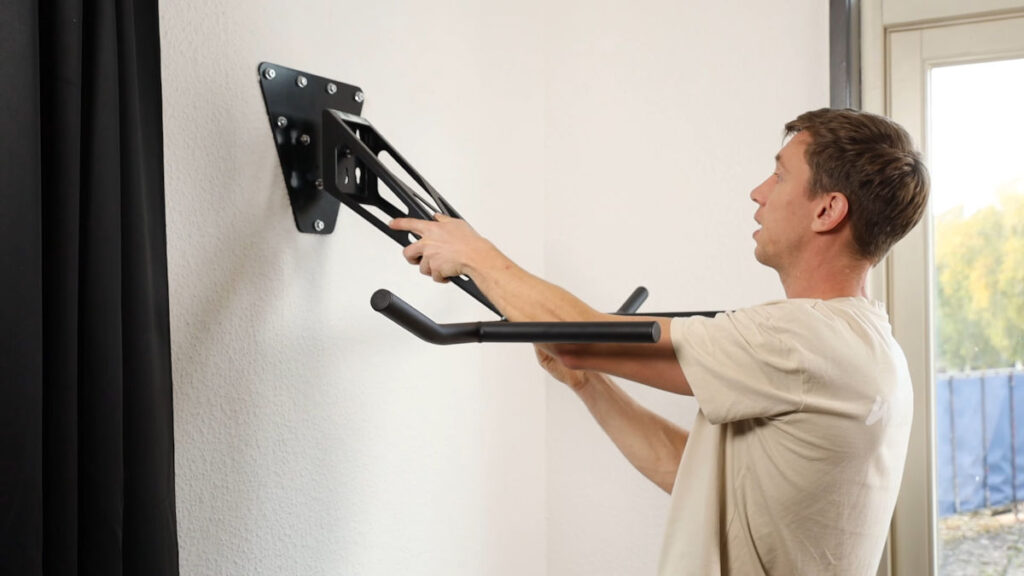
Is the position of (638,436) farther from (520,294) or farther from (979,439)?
(979,439)

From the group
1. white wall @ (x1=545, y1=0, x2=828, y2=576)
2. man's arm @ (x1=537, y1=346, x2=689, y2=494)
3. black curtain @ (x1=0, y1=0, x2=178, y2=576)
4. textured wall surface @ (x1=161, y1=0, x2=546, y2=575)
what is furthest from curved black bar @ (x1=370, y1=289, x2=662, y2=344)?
white wall @ (x1=545, y1=0, x2=828, y2=576)

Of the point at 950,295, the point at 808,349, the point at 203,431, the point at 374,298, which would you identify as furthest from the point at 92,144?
the point at 950,295

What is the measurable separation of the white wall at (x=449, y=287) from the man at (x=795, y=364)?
292 millimetres

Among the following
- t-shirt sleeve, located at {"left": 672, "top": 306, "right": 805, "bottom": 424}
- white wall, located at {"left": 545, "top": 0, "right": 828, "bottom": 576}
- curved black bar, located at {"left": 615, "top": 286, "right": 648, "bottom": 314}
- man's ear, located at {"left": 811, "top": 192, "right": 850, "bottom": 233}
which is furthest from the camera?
white wall, located at {"left": 545, "top": 0, "right": 828, "bottom": 576}

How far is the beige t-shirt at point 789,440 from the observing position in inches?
45.0

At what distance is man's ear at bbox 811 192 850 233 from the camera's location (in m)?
1.27

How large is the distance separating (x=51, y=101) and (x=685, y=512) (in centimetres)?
95

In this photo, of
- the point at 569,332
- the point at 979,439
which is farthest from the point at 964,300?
the point at 569,332

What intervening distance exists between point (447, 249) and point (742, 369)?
0.42 meters

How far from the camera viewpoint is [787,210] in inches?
51.6

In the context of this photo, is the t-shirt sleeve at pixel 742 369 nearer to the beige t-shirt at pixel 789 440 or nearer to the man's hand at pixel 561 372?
the beige t-shirt at pixel 789 440

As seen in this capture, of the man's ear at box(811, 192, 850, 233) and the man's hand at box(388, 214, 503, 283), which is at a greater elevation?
the man's ear at box(811, 192, 850, 233)

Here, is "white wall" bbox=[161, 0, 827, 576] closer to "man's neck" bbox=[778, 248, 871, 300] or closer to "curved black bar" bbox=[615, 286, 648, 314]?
"curved black bar" bbox=[615, 286, 648, 314]

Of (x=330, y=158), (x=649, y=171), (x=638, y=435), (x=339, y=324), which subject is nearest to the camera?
(x=330, y=158)
